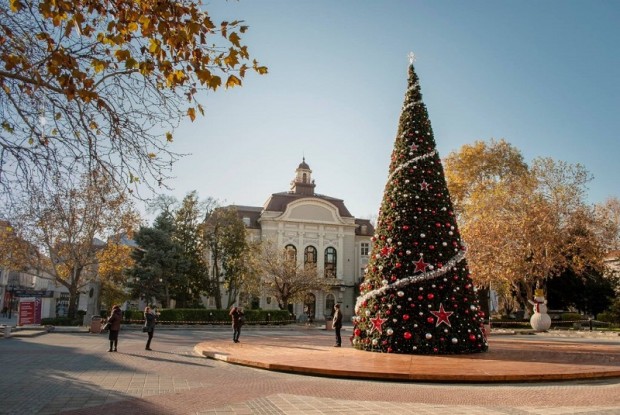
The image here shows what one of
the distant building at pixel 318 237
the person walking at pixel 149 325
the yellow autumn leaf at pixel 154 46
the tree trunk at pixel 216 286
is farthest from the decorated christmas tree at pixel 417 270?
the distant building at pixel 318 237

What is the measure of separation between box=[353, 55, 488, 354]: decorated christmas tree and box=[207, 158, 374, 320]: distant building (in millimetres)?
33400

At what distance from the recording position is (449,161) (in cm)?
3647

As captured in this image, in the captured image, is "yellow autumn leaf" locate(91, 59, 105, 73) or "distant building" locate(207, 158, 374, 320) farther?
"distant building" locate(207, 158, 374, 320)

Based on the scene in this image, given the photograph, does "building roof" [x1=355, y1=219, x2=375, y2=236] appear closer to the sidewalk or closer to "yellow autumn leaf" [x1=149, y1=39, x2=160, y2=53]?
the sidewalk

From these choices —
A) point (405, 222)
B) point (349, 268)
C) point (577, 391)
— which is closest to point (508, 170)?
point (349, 268)

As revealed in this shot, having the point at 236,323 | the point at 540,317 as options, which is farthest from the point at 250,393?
the point at 540,317

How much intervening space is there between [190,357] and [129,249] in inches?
835

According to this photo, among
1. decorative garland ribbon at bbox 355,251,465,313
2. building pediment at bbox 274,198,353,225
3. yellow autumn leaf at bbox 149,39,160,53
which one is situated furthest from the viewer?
building pediment at bbox 274,198,353,225

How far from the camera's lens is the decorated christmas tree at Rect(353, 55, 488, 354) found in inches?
506

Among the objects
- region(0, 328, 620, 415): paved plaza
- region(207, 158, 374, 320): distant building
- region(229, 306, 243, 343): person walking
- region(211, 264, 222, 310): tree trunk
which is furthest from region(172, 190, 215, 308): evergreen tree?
region(0, 328, 620, 415): paved plaza

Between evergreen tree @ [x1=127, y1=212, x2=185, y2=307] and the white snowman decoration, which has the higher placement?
evergreen tree @ [x1=127, y1=212, x2=185, y2=307]

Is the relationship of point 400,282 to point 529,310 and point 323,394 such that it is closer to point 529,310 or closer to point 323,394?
point 323,394

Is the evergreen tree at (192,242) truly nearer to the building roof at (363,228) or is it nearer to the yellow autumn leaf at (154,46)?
the building roof at (363,228)

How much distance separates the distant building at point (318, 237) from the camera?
48.5 m
